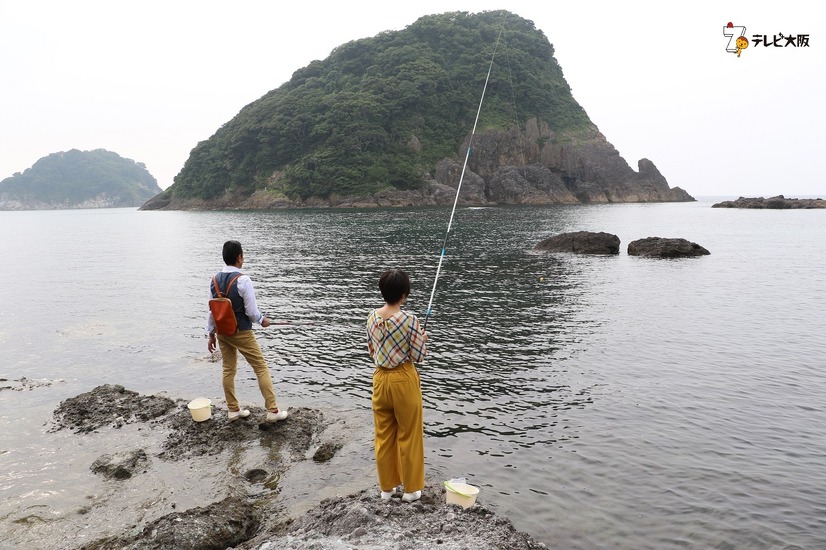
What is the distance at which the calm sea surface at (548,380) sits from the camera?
680 cm

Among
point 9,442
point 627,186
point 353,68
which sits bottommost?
point 9,442

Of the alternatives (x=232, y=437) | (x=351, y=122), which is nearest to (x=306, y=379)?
(x=232, y=437)

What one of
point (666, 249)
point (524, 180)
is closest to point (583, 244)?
point (666, 249)

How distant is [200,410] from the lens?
29.3ft

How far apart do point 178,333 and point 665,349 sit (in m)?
15.2

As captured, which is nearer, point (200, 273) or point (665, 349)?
point (665, 349)

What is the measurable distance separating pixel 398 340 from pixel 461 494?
2126 mm

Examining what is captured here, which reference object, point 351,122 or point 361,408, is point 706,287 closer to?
point 361,408

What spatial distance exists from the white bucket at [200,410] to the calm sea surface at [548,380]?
1.68 m

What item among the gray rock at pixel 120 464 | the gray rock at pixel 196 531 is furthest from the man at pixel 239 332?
the gray rock at pixel 196 531

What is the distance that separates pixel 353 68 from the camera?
491 ft

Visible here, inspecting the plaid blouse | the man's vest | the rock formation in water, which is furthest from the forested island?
the plaid blouse

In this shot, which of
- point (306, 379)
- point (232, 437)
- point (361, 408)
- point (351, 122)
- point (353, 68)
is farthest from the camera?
point (353, 68)

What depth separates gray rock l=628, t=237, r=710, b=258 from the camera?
34.2 m
